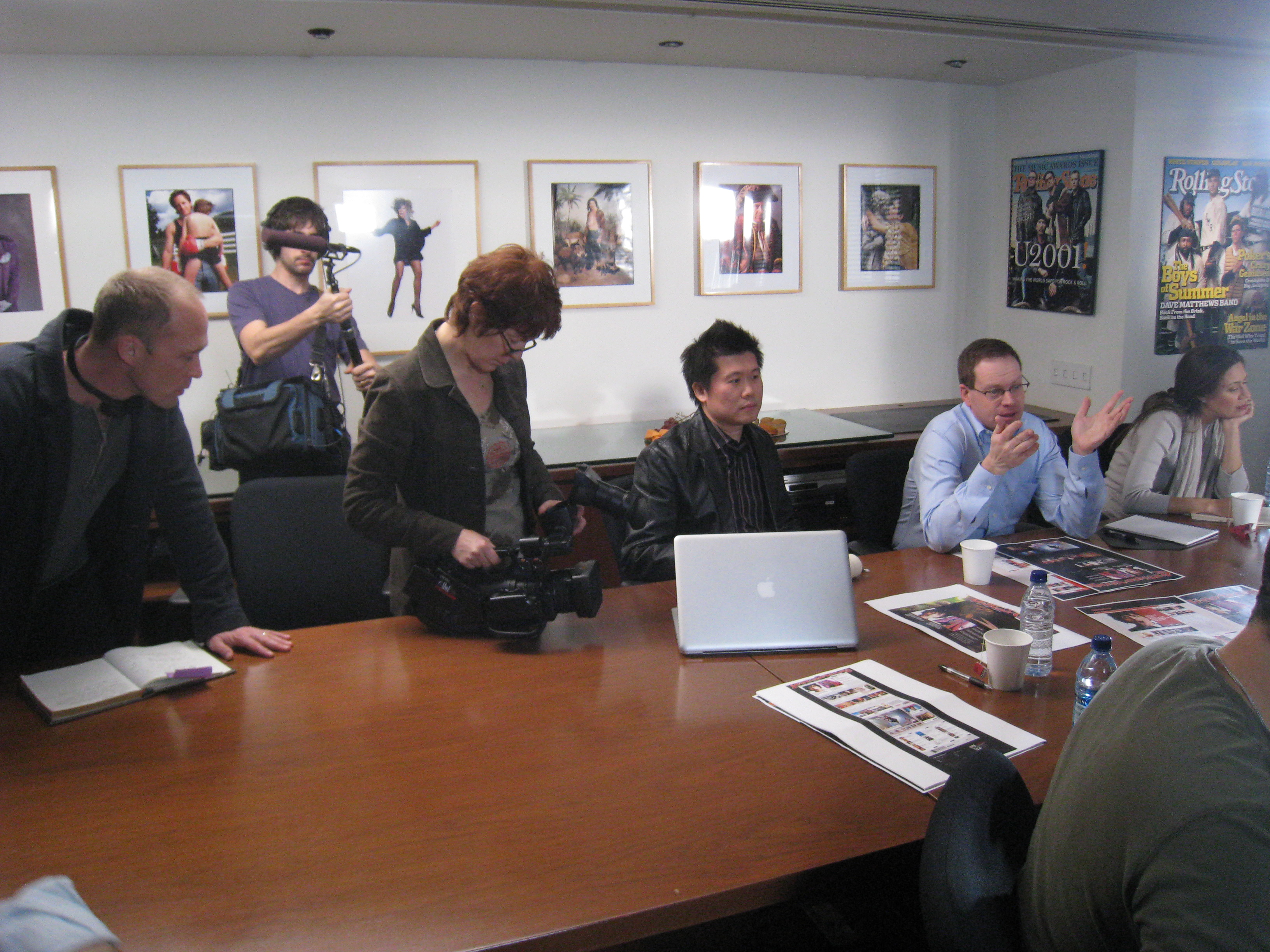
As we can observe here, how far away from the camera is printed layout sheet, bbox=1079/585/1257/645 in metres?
1.95

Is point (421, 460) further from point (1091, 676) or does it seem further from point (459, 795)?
point (1091, 676)

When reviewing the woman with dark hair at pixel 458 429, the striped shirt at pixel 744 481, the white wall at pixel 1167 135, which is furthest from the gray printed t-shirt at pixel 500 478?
the white wall at pixel 1167 135

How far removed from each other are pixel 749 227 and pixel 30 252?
2.74 m

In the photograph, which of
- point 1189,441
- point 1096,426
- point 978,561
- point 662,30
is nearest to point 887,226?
point 662,30

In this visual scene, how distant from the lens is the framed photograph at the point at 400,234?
3631 mm

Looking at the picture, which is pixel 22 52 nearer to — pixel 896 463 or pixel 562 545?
pixel 562 545

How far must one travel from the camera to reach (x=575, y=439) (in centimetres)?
377

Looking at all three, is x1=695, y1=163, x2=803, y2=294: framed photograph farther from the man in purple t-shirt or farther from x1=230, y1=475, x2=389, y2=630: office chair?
x1=230, y1=475, x2=389, y2=630: office chair

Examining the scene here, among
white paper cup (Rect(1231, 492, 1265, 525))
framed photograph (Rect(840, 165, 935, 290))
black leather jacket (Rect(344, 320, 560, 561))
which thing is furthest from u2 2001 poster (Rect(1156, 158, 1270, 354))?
black leather jacket (Rect(344, 320, 560, 561))

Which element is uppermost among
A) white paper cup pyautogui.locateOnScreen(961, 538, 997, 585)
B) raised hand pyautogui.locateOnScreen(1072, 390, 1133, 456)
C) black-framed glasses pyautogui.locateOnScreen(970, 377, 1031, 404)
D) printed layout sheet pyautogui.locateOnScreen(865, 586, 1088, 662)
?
black-framed glasses pyautogui.locateOnScreen(970, 377, 1031, 404)

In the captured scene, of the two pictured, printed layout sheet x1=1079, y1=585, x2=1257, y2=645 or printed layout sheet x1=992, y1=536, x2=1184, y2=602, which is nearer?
printed layout sheet x1=1079, y1=585, x2=1257, y2=645

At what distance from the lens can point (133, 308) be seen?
5.94ft

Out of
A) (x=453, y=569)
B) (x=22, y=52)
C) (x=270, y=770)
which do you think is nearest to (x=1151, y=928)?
(x=270, y=770)

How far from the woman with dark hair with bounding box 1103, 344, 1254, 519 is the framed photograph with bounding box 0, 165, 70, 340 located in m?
3.70
